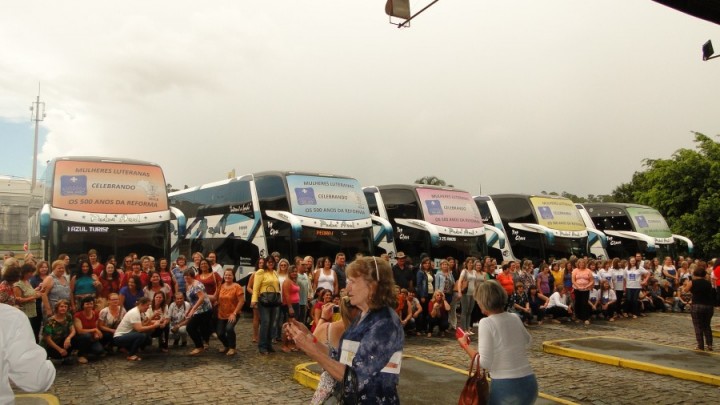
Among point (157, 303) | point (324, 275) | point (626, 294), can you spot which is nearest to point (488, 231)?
point (626, 294)

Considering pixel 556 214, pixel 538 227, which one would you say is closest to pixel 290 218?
pixel 538 227

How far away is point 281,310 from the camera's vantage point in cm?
1155

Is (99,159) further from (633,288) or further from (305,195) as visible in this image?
(633,288)

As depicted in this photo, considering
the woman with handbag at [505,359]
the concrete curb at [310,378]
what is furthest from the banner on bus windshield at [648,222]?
the woman with handbag at [505,359]

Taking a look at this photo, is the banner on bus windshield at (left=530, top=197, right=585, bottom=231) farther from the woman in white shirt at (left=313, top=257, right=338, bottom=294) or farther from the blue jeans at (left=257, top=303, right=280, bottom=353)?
the blue jeans at (left=257, top=303, right=280, bottom=353)

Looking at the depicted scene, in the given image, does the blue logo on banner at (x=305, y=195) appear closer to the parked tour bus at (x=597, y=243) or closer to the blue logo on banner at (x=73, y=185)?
the blue logo on banner at (x=73, y=185)

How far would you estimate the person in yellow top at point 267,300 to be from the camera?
10516 mm

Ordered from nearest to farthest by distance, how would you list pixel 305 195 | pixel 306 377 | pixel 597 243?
pixel 306 377 → pixel 305 195 → pixel 597 243

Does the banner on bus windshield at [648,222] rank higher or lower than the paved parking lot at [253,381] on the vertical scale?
higher

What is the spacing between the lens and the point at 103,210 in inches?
576

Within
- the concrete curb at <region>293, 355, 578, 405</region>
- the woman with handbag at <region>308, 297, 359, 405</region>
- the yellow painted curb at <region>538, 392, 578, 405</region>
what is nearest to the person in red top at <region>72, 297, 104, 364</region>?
the concrete curb at <region>293, 355, 578, 405</region>

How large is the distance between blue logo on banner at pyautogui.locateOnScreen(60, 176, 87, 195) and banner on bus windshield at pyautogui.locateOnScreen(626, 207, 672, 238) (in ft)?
74.4

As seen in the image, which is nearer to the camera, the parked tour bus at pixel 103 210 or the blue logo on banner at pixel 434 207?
the parked tour bus at pixel 103 210

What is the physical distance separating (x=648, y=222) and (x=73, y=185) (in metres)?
23.7
